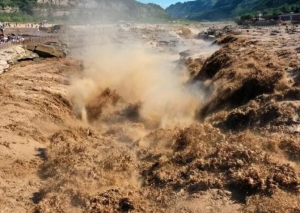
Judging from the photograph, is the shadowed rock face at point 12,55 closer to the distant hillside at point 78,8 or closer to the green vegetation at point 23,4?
the distant hillside at point 78,8

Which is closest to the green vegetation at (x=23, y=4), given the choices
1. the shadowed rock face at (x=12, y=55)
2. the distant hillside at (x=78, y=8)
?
the distant hillside at (x=78, y=8)

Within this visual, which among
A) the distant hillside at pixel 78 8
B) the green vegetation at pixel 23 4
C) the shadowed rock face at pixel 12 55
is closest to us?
the shadowed rock face at pixel 12 55

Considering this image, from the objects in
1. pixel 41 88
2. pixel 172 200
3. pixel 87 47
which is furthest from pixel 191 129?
pixel 87 47

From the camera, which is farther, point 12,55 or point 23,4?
point 23,4

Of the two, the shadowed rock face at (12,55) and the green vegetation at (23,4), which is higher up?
the green vegetation at (23,4)

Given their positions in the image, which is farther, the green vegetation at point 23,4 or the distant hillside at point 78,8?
the green vegetation at point 23,4

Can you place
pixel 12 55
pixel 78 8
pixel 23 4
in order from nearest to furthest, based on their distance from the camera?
pixel 12 55 → pixel 23 4 → pixel 78 8

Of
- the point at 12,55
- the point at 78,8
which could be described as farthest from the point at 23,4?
the point at 12,55

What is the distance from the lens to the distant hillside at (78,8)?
108 meters

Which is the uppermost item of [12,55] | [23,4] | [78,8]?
[23,4]

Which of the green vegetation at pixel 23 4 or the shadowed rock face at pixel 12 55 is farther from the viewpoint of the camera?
the green vegetation at pixel 23 4

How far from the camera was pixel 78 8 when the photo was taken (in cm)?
13450

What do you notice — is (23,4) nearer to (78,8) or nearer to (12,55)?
(78,8)

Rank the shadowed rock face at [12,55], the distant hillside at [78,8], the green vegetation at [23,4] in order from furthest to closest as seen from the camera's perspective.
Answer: the green vegetation at [23,4] → the distant hillside at [78,8] → the shadowed rock face at [12,55]
